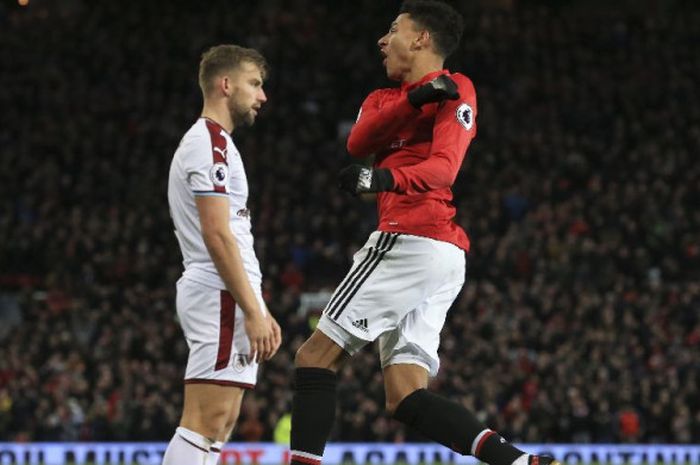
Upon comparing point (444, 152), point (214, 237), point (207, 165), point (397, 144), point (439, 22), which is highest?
point (439, 22)

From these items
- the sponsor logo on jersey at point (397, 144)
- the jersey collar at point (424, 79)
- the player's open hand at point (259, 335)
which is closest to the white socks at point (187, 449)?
the player's open hand at point (259, 335)

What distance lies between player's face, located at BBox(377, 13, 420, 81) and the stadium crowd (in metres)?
12.6

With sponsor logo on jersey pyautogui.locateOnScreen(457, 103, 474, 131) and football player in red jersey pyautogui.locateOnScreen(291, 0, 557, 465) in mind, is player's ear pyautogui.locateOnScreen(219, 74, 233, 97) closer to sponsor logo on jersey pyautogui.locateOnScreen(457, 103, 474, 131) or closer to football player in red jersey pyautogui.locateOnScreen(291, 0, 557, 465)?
football player in red jersey pyautogui.locateOnScreen(291, 0, 557, 465)

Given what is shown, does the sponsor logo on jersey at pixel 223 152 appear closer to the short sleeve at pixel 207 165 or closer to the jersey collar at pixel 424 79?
the short sleeve at pixel 207 165

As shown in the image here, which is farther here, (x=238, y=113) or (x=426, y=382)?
(x=426, y=382)

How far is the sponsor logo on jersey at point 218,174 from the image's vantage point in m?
5.80

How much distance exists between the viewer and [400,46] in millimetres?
6594

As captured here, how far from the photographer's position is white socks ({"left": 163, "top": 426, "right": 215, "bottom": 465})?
569 centimetres

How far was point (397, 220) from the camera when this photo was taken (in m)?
6.47

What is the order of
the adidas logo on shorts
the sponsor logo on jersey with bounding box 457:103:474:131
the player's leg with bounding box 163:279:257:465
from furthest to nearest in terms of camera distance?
the sponsor logo on jersey with bounding box 457:103:474:131 < the adidas logo on shorts < the player's leg with bounding box 163:279:257:465

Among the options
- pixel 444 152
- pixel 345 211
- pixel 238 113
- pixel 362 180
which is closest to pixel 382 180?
pixel 362 180

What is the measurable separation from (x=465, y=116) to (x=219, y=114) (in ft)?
3.82

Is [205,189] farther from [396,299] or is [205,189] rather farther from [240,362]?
[396,299]

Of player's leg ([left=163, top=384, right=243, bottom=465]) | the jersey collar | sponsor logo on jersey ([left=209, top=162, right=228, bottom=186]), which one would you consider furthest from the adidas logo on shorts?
the jersey collar
